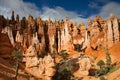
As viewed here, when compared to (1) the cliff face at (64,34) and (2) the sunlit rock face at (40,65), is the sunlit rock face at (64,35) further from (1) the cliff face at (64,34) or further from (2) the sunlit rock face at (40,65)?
(2) the sunlit rock face at (40,65)

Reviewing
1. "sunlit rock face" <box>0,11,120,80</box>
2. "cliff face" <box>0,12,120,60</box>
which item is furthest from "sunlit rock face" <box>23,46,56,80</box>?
"cliff face" <box>0,12,120,60</box>

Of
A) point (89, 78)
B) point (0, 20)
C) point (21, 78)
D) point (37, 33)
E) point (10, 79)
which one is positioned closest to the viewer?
point (10, 79)

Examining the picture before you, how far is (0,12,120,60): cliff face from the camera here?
137m

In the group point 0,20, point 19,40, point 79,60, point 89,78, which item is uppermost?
point 0,20

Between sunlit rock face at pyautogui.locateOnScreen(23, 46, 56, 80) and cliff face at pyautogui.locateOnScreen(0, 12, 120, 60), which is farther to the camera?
cliff face at pyautogui.locateOnScreen(0, 12, 120, 60)

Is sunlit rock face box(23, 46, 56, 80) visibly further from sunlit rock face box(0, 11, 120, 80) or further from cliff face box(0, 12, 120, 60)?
cliff face box(0, 12, 120, 60)

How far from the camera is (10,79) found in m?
75.0

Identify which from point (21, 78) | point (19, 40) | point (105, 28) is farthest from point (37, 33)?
Answer: point (21, 78)

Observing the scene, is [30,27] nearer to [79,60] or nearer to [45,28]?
[45,28]

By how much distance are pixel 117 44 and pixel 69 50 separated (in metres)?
28.5

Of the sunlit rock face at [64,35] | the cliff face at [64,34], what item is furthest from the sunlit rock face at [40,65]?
the cliff face at [64,34]

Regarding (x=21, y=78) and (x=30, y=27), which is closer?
(x=21, y=78)

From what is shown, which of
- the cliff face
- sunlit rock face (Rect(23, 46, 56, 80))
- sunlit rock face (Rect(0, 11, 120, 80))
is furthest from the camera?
the cliff face

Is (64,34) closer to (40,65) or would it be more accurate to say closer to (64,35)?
(64,35)
